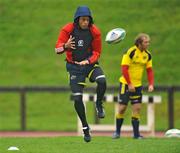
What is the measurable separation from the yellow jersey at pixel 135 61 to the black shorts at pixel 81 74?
2880 mm

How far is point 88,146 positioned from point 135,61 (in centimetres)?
325

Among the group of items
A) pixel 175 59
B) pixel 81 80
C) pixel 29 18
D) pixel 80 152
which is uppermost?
pixel 29 18

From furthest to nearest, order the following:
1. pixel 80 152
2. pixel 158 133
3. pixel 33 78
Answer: pixel 33 78, pixel 158 133, pixel 80 152

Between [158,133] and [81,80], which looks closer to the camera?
[81,80]

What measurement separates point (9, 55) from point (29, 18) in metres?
2.86

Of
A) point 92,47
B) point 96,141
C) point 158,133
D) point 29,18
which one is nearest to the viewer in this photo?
point 92,47

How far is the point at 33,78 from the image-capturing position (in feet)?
103

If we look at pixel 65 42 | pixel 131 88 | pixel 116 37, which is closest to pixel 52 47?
pixel 131 88

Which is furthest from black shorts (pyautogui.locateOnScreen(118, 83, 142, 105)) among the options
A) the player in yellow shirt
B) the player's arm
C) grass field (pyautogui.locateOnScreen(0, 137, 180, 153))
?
the player's arm

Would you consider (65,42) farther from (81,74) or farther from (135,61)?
(135,61)

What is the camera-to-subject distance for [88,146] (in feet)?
48.7

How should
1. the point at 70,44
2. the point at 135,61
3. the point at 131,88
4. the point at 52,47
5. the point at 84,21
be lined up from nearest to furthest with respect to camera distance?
the point at 70,44
the point at 84,21
the point at 131,88
the point at 135,61
the point at 52,47

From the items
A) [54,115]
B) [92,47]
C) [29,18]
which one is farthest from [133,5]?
[92,47]

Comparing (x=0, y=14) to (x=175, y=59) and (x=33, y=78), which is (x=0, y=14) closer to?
(x=33, y=78)
